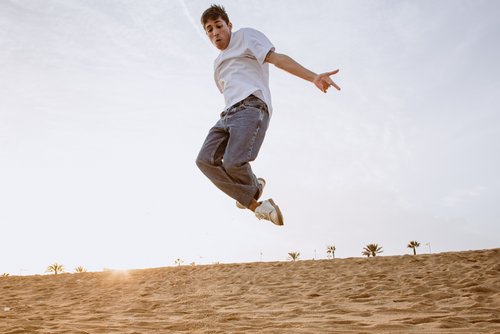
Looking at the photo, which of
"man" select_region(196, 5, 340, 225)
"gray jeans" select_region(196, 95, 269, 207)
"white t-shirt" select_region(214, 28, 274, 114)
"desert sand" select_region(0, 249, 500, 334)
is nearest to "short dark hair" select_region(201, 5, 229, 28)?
"man" select_region(196, 5, 340, 225)

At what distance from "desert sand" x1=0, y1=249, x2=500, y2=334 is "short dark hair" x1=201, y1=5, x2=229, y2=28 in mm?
3142

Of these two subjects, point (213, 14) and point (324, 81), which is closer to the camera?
point (324, 81)

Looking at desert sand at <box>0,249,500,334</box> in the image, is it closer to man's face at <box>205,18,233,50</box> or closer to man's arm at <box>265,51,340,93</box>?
man's arm at <box>265,51,340,93</box>

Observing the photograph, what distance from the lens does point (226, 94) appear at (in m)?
3.72

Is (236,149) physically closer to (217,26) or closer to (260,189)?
(260,189)

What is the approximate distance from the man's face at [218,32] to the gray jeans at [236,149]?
1.91 feet

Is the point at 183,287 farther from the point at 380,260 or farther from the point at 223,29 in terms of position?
the point at 223,29

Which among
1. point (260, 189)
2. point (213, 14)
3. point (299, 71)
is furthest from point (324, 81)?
point (213, 14)

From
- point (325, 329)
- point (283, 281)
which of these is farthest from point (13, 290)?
point (325, 329)

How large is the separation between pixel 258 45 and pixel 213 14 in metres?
0.51

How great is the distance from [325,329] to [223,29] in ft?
10.4

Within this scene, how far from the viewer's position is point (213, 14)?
146 inches

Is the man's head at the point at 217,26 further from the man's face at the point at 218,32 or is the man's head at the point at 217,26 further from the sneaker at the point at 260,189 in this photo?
the sneaker at the point at 260,189

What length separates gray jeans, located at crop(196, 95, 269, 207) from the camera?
136 inches
